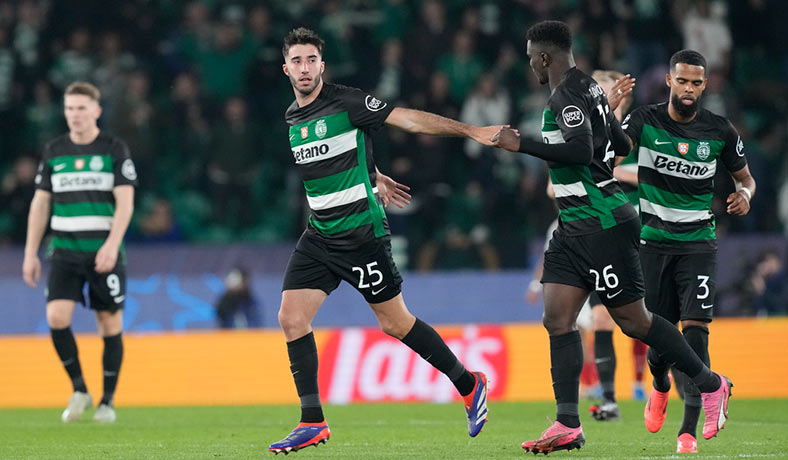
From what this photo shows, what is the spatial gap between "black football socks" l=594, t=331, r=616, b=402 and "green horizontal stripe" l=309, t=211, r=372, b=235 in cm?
340

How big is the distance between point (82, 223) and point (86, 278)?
440mm

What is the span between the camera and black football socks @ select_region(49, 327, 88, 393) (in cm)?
969

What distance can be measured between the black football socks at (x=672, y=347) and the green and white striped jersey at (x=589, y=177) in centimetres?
63

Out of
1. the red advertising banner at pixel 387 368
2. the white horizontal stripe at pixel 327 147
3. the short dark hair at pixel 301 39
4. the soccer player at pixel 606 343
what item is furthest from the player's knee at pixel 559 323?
the red advertising banner at pixel 387 368

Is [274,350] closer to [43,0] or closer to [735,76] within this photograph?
[43,0]

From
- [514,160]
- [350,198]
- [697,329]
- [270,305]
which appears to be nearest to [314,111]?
[350,198]

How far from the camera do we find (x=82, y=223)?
966cm

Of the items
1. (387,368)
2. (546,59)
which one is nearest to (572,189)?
(546,59)

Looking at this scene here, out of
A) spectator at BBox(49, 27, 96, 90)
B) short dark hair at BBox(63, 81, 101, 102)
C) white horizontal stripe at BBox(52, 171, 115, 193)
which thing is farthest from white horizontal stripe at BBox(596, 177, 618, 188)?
spectator at BBox(49, 27, 96, 90)

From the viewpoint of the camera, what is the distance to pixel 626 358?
41.1 feet

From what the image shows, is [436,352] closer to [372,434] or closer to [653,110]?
[372,434]

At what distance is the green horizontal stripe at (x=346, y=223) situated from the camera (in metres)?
6.76

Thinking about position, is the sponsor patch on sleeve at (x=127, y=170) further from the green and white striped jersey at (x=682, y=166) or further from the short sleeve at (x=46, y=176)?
the green and white striped jersey at (x=682, y=166)

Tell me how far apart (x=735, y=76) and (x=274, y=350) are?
8.74 metres
